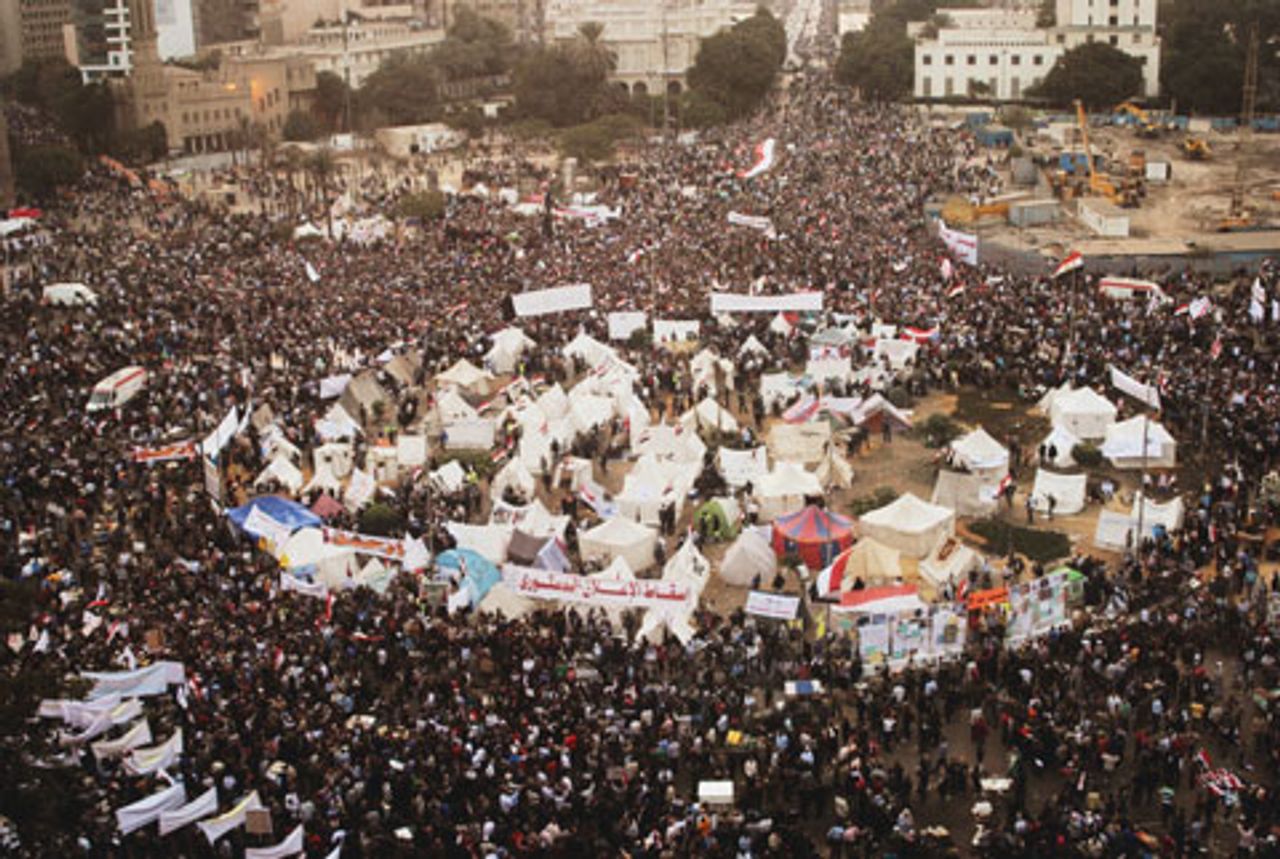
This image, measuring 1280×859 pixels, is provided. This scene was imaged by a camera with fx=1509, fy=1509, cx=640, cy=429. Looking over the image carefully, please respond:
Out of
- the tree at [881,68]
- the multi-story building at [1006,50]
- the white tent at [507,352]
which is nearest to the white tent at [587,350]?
the white tent at [507,352]

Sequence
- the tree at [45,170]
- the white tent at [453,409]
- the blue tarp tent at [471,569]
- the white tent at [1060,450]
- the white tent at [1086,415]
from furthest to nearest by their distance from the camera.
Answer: the tree at [45,170], the white tent at [453,409], the white tent at [1086,415], the white tent at [1060,450], the blue tarp tent at [471,569]

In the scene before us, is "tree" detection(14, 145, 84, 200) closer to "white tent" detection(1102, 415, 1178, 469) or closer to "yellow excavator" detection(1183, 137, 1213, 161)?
"white tent" detection(1102, 415, 1178, 469)

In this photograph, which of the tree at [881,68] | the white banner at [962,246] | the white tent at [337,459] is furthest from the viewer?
the tree at [881,68]

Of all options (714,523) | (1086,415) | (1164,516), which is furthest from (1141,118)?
(714,523)

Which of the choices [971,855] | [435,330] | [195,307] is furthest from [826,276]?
[971,855]

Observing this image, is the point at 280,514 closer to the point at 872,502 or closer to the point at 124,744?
the point at 124,744

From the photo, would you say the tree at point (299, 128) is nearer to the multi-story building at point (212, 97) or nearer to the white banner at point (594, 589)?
the multi-story building at point (212, 97)

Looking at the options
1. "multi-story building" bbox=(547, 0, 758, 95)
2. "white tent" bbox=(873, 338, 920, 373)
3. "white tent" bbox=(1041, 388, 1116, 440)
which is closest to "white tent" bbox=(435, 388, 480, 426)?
"white tent" bbox=(873, 338, 920, 373)
